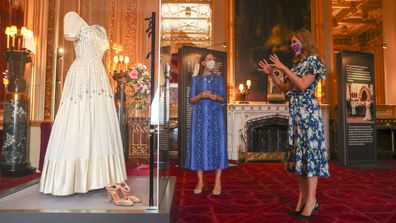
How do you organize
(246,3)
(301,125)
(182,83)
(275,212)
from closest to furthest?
1. (301,125)
2. (275,212)
3. (182,83)
4. (246,3)

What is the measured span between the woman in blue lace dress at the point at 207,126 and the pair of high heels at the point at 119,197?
1423 mm

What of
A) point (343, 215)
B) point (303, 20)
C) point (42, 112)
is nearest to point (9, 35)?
point (42, 112)

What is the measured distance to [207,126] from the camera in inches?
144

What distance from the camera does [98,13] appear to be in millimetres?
2490

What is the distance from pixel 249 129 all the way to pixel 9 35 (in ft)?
16.9

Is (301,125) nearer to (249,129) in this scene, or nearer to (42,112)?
(42,112)

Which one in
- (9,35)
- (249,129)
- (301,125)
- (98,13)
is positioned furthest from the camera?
(249,129)

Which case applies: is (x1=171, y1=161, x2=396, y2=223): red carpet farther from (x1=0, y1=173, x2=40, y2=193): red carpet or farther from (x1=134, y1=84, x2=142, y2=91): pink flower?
(x1=0, y1=173, x2=40, y2=193): red carpet

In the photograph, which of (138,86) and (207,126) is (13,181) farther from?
(207,126)

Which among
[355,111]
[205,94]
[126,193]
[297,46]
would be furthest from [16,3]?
[355,111]

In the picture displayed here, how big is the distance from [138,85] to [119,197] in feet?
2.70

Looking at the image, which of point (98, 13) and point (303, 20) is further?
point (303, 20)

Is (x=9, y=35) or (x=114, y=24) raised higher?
(x=9, y=35)

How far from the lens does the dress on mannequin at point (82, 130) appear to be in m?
2.27
